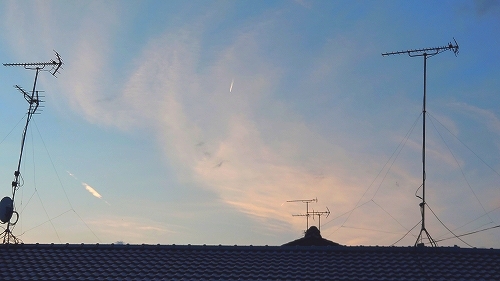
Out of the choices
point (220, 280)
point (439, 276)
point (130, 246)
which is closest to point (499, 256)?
point (439, 276)

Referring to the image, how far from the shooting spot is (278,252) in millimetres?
17250

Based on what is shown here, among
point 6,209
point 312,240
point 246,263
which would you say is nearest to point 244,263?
point 246,263

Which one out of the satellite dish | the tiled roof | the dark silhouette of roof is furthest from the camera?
the dark silhouette of roof

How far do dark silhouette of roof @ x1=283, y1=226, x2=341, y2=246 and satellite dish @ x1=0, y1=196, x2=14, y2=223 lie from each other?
1903 centimetres

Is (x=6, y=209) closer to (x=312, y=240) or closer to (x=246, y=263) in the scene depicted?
(x=246, y=263)

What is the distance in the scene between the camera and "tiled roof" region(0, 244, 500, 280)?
15.2 metres

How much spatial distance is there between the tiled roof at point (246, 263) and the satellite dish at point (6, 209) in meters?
2.25

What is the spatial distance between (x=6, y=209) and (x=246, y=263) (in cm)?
1002

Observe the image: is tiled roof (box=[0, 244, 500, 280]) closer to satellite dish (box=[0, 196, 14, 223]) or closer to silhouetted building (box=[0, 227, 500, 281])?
silhouetted building (box=[0, 227, 500, 281])

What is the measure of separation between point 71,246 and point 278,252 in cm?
715

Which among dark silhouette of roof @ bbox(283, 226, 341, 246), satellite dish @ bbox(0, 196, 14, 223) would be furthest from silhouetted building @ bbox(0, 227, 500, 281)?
dark silhouette of roof @ bbox(283, 226, 341, 246)

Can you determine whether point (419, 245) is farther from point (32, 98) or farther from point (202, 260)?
point (32, 98)

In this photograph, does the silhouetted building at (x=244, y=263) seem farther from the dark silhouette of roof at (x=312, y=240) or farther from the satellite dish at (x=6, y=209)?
the dark silhouette of roof at (x=312, y=240)

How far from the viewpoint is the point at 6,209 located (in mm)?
20344
